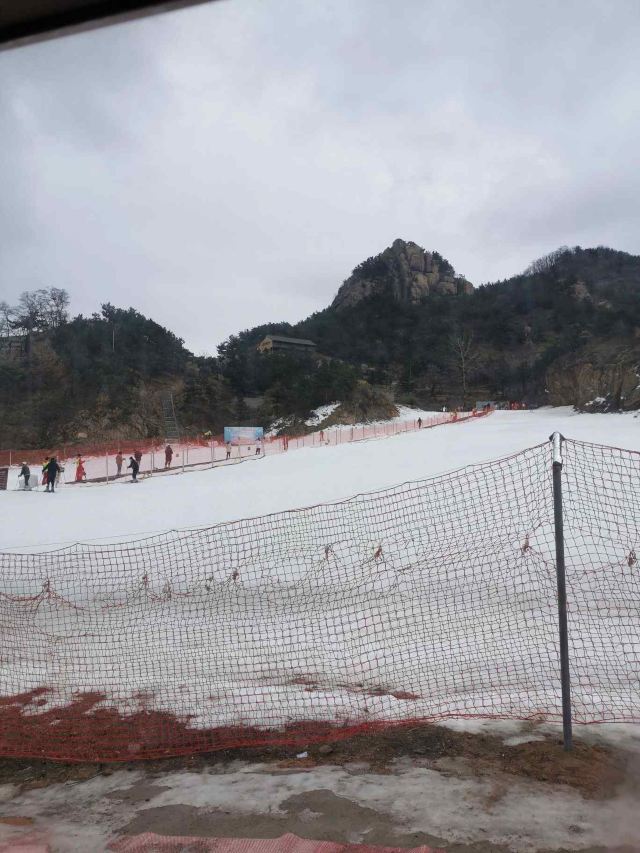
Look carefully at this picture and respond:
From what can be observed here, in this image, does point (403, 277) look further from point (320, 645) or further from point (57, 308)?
point (320, 645)

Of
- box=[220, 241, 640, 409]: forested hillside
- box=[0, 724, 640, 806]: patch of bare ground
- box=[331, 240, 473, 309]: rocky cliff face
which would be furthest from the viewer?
box=[331, 240, 473, 309]: rocky cliff face

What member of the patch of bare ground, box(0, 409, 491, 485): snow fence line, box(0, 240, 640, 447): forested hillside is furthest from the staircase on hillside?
the patch of bare ground

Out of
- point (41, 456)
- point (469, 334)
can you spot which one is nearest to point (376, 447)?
point (41, 456)

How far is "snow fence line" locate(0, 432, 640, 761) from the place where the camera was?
178 inches

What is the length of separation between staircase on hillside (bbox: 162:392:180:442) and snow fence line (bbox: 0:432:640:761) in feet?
126

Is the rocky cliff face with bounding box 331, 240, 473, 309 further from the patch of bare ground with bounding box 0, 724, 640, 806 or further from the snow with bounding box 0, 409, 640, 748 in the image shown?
the patch of bare ground with bounding box 0, 724, 640, 806

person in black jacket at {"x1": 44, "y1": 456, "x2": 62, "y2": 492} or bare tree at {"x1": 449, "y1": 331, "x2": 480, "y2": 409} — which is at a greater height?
bare tree at {"x1": 449, "y1": 331, "x2": 480, "y2": 409}

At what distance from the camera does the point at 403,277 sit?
88188 millimetres

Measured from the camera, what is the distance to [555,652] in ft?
18.1

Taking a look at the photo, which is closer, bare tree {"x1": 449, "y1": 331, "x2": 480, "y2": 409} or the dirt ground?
the dirt ground

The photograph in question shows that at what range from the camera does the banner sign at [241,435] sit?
30.5 m

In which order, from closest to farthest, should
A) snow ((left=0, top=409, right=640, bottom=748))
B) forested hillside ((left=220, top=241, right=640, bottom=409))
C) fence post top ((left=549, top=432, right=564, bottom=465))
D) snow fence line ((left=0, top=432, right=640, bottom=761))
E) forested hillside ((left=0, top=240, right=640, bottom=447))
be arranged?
fence post top ((left=549, top=432, right=564, bottom=465)) → snow fence line ((left=0, top=432, right=640, bottom=761)) → snow ((left=0, top=409, right=640, bottom=748)) → forested hillside ((left=0, top=240, right=640, bottom=447)) → forested hillside ((left=220, top=241, right=640, bottom=409))

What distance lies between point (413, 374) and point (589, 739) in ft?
204

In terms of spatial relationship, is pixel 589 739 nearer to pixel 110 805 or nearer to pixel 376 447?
pixel 110 805
